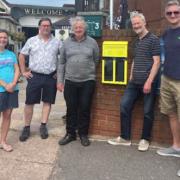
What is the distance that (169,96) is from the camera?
541 cm

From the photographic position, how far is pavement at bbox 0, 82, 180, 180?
5039 millimetres

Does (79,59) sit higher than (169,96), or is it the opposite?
(79,59)

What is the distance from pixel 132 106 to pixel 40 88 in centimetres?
142

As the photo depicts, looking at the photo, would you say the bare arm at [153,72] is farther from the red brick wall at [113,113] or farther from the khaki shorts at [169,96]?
the red brick wall at [113,113]

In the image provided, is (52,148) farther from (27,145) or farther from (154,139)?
(154,139)

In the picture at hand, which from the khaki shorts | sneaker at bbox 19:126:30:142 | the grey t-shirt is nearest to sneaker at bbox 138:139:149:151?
the khaki shorts

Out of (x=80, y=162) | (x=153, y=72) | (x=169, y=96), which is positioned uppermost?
(x=153, y=72)

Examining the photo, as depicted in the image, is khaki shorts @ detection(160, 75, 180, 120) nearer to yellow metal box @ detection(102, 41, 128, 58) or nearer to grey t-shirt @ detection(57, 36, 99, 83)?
yellow metal box @ detection(102, 41, 128, 58)

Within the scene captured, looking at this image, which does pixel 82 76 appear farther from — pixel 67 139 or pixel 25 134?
pixel 25 134

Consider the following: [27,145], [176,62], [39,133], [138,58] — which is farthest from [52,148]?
[176,62]

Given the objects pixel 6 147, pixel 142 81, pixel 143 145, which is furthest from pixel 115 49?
pixel 6 147

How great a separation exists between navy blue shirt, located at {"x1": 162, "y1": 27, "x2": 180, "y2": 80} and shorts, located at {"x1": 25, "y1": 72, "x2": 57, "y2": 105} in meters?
1.91

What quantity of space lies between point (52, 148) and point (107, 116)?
973 millimetres

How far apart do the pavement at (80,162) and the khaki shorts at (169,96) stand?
0.66 metres
